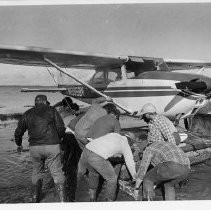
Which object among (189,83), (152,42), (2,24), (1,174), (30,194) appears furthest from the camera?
(152,42)

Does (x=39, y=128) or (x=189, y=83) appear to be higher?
(x=189, y=83)

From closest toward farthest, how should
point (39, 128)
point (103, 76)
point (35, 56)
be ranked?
1. point (39, 128)
2. point (35, 56)
3. point (103, 76)

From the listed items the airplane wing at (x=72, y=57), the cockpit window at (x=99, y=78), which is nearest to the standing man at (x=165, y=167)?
the airplane wing at (x=72, y=57)

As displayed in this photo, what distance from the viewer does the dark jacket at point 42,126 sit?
165 inches

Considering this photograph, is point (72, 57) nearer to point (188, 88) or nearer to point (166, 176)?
point (188, 88)

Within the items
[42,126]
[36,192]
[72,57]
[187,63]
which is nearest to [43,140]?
[42,126]

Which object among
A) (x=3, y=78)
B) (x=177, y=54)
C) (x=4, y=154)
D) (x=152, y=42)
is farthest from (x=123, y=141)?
(x=3, y=78)

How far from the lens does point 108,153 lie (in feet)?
12.4

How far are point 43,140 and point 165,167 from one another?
5.72 ft

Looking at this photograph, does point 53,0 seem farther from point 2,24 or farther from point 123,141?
point 123,141

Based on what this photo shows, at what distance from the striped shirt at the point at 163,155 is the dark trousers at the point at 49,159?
48.7 inches

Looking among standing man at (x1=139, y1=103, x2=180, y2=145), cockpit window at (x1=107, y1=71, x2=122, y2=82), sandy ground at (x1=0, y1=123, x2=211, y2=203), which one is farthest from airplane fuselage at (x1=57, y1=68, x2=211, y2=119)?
standing man at (x1=139, y1=103, x2=180, y2=145)

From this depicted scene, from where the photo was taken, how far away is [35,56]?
7.84 meters

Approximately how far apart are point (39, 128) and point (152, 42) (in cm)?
704
